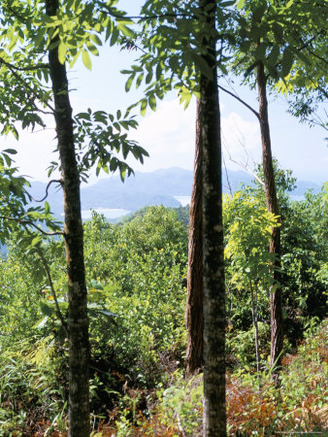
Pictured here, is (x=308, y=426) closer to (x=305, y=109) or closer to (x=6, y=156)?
(x=6, y=156)

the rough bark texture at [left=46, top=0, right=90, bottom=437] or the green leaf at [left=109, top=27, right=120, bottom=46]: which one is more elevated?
the green leaf at [left=109, top=27, right=120, bottom=46]

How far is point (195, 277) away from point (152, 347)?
199cm

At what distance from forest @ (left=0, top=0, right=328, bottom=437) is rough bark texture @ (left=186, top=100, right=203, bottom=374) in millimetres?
20

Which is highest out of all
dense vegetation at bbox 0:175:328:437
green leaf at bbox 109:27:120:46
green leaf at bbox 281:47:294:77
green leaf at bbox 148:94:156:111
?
green leaf at bbox 109:27:120:46

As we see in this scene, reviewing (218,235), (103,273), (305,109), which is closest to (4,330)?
(103,273)

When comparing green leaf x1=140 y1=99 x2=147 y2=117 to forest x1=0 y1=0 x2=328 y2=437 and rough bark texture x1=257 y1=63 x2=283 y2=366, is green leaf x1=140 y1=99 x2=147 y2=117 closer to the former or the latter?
forest x1=0 y1=0 x2=328 y2=437

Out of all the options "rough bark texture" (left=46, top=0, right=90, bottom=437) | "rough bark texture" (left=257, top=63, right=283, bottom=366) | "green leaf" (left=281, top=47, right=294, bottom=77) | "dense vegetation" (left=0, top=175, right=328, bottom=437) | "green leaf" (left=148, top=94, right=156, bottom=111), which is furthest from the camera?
"rough bark texture" (left=257, top=63, right=283, bottom=366)

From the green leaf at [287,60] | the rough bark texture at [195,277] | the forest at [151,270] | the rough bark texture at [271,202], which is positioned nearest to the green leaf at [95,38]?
the forest at [151,270]

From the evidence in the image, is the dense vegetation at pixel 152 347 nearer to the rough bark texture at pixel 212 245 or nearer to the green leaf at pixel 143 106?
the rough bark texture at pixel 212 245

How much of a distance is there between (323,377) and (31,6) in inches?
199

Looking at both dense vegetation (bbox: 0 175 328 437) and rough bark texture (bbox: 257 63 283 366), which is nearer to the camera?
dense vegetation (bbox: 0 175 328 437)

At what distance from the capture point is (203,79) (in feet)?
7.57

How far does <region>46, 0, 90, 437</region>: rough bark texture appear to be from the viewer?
8.96 ft

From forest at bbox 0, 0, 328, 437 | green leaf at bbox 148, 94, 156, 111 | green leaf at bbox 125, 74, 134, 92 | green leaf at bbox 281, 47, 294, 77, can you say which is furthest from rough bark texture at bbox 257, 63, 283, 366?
green leaf at bbox 281, 47, 294, 77
